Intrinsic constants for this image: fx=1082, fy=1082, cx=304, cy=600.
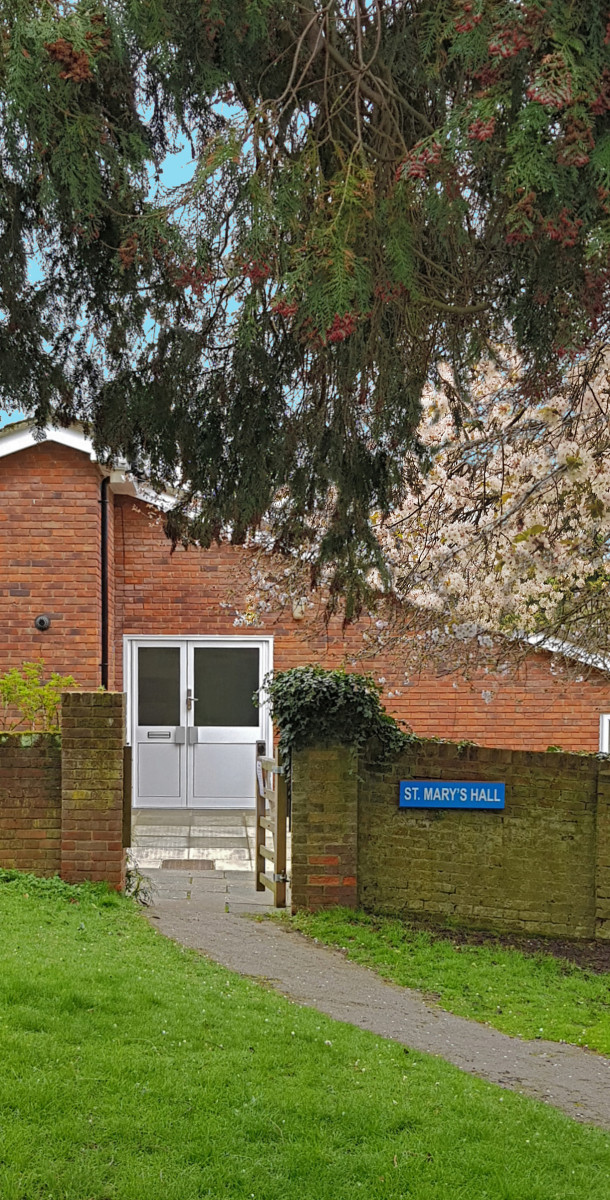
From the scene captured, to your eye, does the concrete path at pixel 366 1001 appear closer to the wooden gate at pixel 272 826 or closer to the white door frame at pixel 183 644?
the wooden gate at pixel 272 826

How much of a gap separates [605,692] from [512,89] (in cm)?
1439

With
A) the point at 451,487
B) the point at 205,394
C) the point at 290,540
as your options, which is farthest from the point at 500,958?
the point at 205,394

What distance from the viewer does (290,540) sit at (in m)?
4.19

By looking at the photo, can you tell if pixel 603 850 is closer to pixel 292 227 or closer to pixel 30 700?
pixel 30 700

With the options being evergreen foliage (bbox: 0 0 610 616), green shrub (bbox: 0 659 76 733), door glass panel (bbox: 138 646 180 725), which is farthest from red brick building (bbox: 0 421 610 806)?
evergreen foliage (bbox: 0 0 610 616)

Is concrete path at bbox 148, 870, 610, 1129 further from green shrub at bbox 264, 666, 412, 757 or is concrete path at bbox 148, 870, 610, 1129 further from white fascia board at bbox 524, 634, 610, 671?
white fascia board at bbox 524, 634, 610, 671

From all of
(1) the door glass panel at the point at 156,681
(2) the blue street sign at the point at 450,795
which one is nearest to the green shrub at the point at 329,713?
(2) the blue street sign at the point at 450,795

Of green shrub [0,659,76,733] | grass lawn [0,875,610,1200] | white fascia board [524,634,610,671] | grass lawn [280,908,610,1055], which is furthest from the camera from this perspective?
white fascia board [524,634,610,671]

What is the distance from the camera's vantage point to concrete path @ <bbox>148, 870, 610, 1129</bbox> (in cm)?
636

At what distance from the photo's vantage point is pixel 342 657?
15203 millimetres

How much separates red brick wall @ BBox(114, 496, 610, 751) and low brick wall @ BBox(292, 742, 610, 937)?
17.0 ft

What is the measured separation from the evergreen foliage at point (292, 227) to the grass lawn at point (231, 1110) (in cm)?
260

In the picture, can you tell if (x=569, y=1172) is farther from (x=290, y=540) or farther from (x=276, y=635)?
(x=276, y=635)

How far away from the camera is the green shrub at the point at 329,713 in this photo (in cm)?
981
